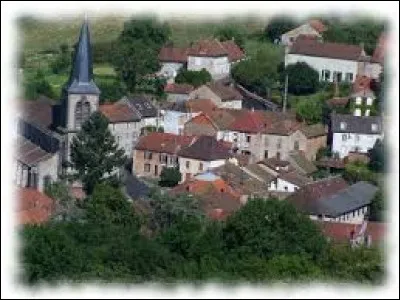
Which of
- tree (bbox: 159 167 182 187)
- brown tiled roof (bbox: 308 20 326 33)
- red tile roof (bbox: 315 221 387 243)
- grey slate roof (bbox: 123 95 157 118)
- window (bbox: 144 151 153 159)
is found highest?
brown tiled roof (bbox: 308 20 326 33)

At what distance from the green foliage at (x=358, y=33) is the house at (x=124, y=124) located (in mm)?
8867

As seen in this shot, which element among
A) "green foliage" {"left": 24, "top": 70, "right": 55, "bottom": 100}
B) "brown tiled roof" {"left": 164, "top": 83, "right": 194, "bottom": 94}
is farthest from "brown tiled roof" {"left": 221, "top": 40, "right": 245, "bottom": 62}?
"green foliage" {"left": 24, "top": 70, "right": 55, "bottom": 100}

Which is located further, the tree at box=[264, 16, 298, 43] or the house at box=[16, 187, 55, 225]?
the tree at box=[264, 16, 298, 43]

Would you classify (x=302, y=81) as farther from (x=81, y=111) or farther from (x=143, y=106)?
(x=81, y=111)

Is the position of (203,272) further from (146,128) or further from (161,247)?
(146,128)

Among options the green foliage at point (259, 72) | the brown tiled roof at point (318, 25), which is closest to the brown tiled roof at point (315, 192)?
the green foliage at point (259, 72)

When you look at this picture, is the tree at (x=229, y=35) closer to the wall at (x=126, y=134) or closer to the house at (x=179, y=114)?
the house at (x=179, y=114)

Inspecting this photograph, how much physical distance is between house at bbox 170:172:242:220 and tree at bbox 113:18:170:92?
8.22 m

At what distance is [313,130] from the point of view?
26.0 m

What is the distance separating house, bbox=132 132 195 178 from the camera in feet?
81.5

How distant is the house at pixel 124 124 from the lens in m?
25.9

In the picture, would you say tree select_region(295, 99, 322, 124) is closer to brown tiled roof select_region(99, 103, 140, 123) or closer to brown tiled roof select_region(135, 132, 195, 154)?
brown tiled roof select_region(135, 132, 195, 154)

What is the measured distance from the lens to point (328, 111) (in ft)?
91.2

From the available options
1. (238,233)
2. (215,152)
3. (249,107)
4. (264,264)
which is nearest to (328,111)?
(249,107)
